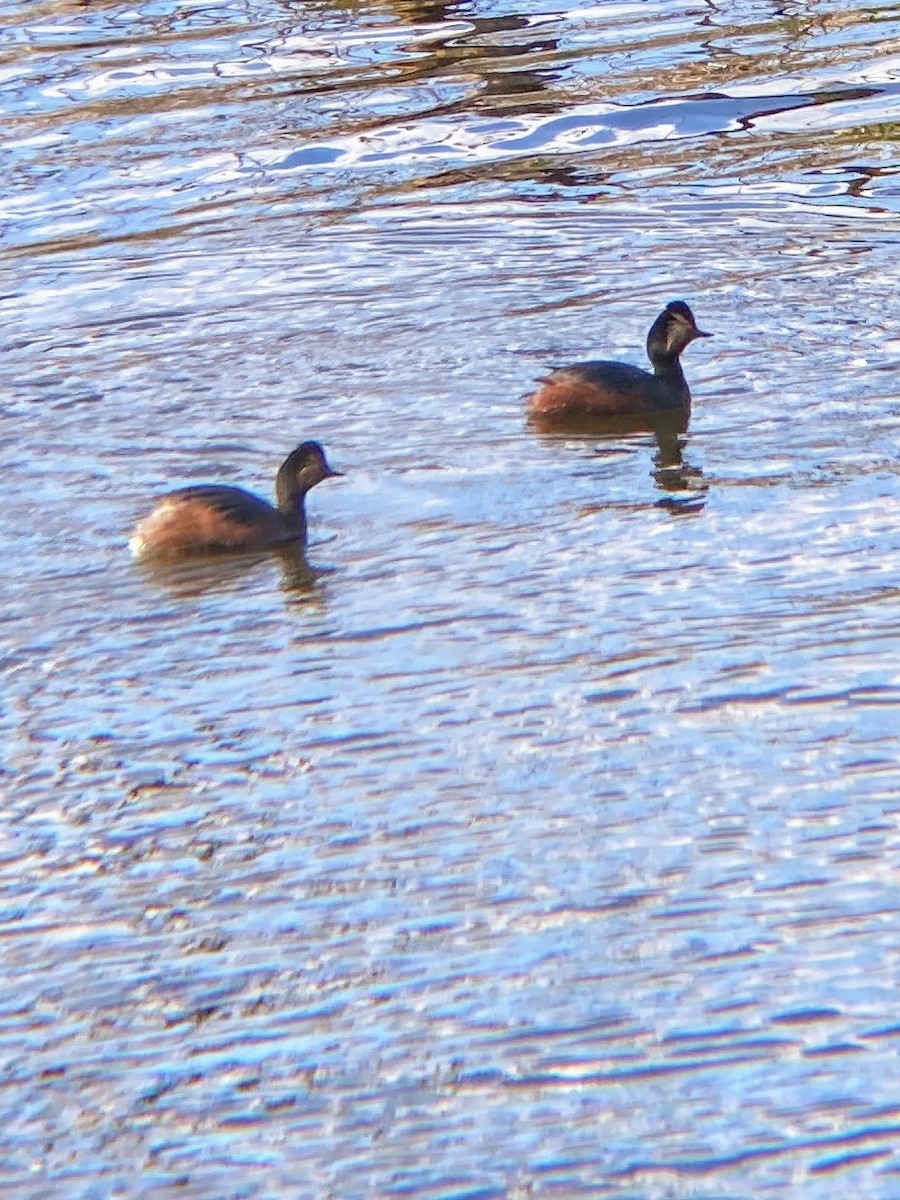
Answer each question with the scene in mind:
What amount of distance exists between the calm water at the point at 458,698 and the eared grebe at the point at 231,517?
12cm

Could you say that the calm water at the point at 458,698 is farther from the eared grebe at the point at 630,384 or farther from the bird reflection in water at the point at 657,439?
the eared grebe at the point at 630,384

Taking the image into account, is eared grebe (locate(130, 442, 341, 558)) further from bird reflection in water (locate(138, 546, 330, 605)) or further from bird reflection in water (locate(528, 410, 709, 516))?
bird reflection in water (locate(528, 410, 709, 516))

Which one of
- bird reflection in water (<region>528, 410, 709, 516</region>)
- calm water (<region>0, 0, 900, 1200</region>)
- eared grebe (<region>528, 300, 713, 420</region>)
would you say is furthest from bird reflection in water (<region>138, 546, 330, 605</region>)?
eared grebe (<region>528, 300, 713, 420</region>)

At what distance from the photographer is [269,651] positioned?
8914 mm

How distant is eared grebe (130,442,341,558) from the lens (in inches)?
389

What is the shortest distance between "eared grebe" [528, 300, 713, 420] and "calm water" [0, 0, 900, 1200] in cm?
20

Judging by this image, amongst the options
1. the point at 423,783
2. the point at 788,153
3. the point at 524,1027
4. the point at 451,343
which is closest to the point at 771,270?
the point at 451,343

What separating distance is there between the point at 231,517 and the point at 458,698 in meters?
2.06

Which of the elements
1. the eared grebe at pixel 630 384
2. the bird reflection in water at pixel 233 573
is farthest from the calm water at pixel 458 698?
the eared grebe at pixel 630 384

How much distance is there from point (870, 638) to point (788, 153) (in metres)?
8.30

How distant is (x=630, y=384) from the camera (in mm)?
11398

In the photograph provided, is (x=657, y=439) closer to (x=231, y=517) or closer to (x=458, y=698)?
(x=231, y=517)

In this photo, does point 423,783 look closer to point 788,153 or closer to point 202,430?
point 202,430

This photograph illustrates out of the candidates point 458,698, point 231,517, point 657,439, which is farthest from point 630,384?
point 458,698
